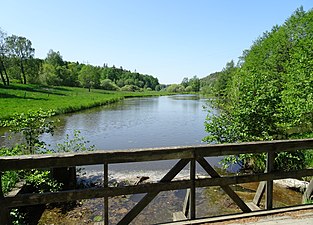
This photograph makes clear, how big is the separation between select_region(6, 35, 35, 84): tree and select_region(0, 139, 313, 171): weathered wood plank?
6495cm

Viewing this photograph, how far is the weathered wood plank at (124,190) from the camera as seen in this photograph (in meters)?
2.98

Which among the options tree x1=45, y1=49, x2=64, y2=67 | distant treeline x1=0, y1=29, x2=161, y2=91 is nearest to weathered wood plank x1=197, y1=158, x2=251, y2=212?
distant treeline x1=0, y1=29, x2=161, y2=91

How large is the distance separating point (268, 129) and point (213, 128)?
2033 mm

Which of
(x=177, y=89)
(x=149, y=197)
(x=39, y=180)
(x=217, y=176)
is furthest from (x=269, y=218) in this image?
(x=177, y=89)

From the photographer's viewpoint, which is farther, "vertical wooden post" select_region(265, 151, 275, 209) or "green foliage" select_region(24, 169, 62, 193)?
"green foliage" select_region(24, 169, 62, 193)

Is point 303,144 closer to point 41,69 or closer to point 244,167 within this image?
point 244,167

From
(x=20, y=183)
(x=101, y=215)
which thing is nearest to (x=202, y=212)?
(x=101, y=215)

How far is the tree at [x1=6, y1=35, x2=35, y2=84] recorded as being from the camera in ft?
196

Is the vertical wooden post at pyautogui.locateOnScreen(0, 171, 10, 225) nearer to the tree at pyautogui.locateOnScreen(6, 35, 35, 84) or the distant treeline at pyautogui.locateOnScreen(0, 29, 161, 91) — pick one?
the distant treeline at pyautogui.locateOnScreen(0, 29, 161, 91)

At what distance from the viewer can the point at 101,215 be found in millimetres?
7223

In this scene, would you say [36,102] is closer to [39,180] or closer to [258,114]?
[39,180]

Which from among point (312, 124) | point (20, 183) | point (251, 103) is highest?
point (251, 103)

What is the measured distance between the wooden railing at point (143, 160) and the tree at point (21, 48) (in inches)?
2557

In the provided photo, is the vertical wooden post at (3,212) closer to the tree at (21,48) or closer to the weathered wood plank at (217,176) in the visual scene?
the weathered wood plank at (217,176)
